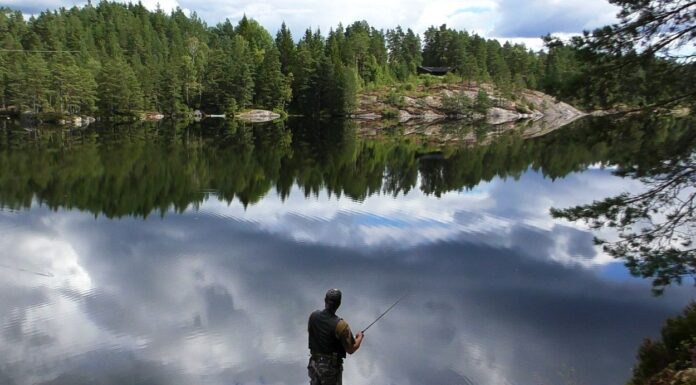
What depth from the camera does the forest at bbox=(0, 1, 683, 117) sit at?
3378 inches

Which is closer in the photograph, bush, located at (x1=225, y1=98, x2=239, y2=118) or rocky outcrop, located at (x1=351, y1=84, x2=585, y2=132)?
bush, located at (x1=225, y1=98, x2=239, y2=118)

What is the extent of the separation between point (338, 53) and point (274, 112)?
19390 mm

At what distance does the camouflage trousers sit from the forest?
56.8 m

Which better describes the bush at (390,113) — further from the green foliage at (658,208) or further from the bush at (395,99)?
the green foliage at (658,208)

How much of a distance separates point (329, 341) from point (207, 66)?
105455 mm

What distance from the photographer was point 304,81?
110 m

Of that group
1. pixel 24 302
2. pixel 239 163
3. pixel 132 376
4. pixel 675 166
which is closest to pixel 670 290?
pixel 675 166

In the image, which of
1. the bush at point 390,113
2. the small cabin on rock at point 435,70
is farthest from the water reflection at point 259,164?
the small cabin on rock at point 435,70

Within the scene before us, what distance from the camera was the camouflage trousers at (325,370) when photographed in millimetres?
7900

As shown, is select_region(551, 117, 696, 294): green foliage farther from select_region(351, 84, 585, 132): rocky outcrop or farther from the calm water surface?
select_region(351, 84, 585, 132): rocky outcrop

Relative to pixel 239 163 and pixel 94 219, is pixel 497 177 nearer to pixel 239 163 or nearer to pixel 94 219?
pixel 239 163

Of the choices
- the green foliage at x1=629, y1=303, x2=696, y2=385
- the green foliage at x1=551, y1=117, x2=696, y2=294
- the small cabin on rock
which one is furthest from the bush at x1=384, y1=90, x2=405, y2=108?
the green foliage at x1=629, y1=303, x2=696, y2=385

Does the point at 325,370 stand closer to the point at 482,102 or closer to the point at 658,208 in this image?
the point at 658,208

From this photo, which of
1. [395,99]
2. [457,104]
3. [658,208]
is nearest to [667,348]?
[658,208]
